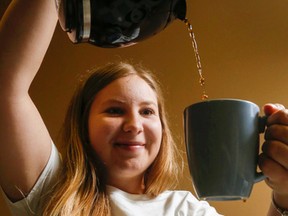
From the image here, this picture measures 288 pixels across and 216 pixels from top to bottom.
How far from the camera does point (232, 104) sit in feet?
1.78

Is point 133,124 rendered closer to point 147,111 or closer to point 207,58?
point 147,111

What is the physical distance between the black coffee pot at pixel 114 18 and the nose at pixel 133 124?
14.2 inches

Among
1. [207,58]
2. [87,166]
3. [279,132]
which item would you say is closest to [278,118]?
[279,132]

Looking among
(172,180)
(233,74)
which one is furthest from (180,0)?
(233,74)

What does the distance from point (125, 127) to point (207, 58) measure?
596mm

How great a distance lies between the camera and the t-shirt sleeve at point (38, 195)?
33.4 inches

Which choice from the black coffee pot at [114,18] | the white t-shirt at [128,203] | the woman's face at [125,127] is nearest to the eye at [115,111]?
the woman's face at [125,127]

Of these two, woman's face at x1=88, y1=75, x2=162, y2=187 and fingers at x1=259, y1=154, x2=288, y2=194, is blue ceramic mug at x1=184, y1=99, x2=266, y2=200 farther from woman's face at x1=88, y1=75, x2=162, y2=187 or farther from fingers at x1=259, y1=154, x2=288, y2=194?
woman's face at x1=88, y1=75, x2=162, y2=187

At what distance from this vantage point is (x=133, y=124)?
92 cm

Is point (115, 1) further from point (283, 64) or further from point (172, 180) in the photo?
point (283, 64)

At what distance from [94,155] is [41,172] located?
0.52ft

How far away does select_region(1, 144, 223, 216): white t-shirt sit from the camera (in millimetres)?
856

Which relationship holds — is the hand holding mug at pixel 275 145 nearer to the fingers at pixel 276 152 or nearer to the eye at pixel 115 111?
the fingers at pixel 276 152

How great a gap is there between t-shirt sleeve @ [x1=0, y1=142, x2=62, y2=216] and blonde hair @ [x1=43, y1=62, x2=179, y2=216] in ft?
0.07
